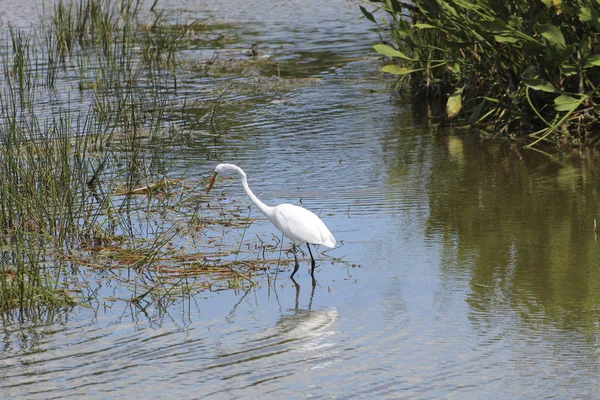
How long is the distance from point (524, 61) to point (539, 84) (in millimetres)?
601

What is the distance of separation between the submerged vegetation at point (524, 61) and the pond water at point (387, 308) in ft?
1.56

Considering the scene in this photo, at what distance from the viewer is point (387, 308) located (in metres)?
4.62

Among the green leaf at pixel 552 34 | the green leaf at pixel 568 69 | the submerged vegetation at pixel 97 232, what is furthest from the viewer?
the green leaf at pixel 568 69

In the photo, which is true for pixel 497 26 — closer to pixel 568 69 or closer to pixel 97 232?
pixel 568 69

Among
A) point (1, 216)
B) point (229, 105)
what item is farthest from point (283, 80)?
point (1, 216)

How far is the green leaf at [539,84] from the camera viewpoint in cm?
746

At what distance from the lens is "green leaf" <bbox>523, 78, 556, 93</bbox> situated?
7.46 meters

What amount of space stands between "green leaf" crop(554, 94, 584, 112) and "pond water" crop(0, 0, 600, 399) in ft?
1.40

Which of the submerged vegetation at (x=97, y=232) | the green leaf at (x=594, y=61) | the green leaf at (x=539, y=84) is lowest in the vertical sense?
the submerged vegetation at (x=97, y=232)

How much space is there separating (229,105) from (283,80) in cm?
143

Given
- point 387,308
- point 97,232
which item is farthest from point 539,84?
point 97,232

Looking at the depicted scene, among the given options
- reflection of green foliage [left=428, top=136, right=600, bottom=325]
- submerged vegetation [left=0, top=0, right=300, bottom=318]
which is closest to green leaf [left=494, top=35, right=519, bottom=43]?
reflection of green foliage [left=428, top=136, right=600, bottom=325]

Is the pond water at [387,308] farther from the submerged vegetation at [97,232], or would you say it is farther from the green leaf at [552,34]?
the green leaf at [552,34]

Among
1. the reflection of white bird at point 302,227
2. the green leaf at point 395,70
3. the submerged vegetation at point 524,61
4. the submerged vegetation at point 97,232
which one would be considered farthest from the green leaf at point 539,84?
the reflection of white bird at point 302,227
